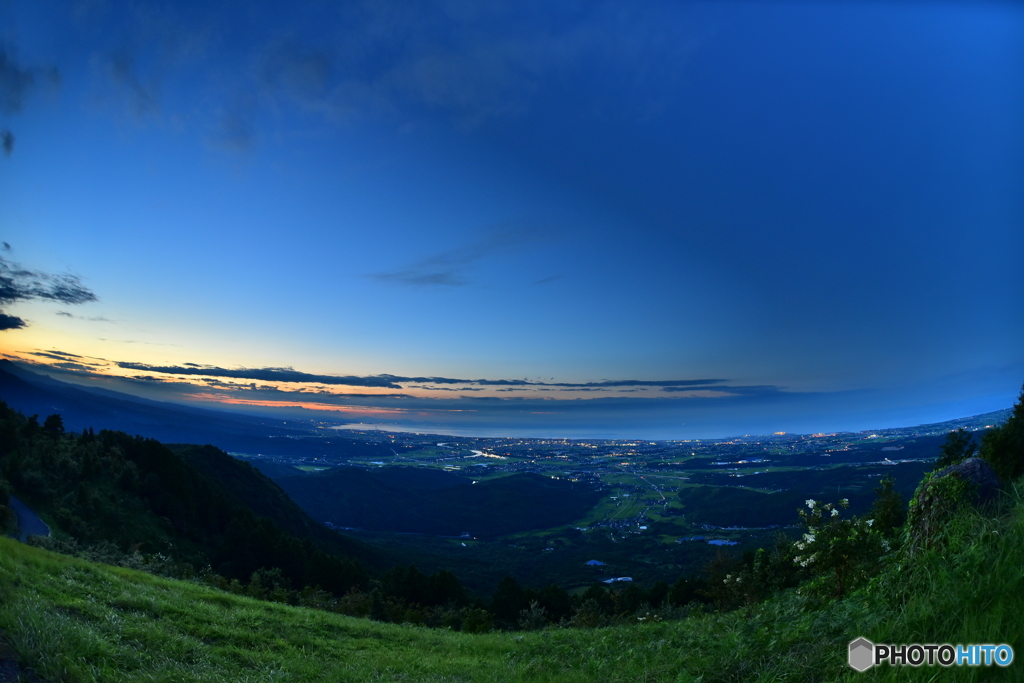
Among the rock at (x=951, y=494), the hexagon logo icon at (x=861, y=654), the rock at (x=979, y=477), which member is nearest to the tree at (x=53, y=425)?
the hexagon logo icon at (x=861, y=654)

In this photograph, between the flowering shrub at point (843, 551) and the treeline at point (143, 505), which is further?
the treeline at point (143, 505)

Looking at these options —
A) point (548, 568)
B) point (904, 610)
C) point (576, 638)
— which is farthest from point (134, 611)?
point (548, 568)

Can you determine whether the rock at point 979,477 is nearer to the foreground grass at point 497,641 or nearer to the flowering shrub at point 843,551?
the foreground grass at point 497,641

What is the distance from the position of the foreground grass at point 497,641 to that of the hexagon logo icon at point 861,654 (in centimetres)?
A: 11

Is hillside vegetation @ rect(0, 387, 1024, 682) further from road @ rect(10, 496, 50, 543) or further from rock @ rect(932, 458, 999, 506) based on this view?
road @ rect(10, 496, 50, 543)

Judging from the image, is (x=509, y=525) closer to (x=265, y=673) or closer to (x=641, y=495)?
(x=641, y=495)

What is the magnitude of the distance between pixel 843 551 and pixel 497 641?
9353 mm

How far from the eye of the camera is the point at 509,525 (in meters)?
149

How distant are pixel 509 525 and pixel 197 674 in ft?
503

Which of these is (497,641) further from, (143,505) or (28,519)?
(143,505)

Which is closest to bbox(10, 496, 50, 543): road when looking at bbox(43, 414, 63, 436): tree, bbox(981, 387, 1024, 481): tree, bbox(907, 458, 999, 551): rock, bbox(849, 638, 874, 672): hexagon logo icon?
bbox(43, 414, 63, 436): tree

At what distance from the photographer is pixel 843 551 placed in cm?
1000

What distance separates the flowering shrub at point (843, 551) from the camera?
384 inches

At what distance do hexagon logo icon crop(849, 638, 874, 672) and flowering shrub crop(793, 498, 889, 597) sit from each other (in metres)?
5.78
